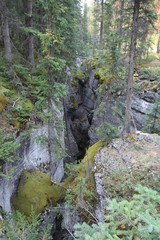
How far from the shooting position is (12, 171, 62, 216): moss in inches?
317

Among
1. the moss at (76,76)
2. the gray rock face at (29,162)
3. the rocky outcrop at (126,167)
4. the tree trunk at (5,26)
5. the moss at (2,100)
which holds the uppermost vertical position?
the tree trunk at (5,26)

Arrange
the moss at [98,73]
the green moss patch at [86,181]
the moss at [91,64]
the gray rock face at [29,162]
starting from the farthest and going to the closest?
the moss at [91,64], the moss at [98,73], the gray rock face at [29,162], the green moss patch at [86,181]

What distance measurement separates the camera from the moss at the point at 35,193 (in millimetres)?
8047

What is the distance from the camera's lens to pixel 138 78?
15.4 metres

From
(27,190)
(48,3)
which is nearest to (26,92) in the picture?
(48,3)

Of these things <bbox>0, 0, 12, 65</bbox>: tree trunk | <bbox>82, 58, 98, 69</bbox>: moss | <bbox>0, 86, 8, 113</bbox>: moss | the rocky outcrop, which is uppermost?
<bbox>0, 0, 12, 65</bbox>: tree trunk

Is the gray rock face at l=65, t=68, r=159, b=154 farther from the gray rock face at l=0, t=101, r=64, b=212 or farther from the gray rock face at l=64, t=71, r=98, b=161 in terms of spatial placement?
the gray rock face at l=0, t=101, r=64, b=212

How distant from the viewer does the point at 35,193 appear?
27.8 ft

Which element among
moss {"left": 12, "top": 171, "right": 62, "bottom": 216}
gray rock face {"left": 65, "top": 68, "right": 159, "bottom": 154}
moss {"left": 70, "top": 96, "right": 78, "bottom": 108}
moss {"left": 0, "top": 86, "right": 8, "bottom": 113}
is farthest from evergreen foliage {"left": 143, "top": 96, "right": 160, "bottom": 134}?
moss {"left": 0, "top": 86, "right": 8, "bottom": 113}

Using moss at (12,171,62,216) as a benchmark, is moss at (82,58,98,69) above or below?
above

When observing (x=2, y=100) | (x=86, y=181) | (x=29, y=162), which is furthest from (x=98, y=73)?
(x=86, y=181)

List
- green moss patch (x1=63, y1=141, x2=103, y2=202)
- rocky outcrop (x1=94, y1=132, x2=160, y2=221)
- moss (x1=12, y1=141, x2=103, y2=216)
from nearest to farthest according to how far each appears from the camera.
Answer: rocky outcrop (x1=94, y1=132, x2=160, y2=221) < green moss patch (x1=63, y1=141, x2=103, y2=202) < moss (x1=12, y1=141, x2=103, y2=216)

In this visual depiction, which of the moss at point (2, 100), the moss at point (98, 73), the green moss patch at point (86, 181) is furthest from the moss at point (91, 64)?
the moss at point (2, 100)

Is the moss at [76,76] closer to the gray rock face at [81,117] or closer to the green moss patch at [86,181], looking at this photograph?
the gray rock face at [81,117]
